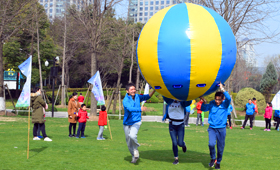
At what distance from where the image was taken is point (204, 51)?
19.3 ft

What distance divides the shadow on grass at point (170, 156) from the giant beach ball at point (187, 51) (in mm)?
2025

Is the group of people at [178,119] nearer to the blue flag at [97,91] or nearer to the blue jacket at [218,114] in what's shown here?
the blue jacket at [218,114]

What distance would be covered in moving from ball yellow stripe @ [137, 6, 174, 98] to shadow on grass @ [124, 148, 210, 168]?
202cm

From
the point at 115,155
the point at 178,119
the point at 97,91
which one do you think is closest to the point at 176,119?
the point at 178,119

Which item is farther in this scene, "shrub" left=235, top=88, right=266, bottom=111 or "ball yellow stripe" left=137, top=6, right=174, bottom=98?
"shrub" left=235, top=88, right=266, bottom=111

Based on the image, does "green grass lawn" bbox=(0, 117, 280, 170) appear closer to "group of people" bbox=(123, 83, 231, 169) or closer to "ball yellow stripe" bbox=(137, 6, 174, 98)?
"group of people" bbox=(123, 83, 231, 169)

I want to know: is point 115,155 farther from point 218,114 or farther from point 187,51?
point 187,51

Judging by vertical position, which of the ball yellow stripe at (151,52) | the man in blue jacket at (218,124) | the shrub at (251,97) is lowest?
the shrub at (251,97)

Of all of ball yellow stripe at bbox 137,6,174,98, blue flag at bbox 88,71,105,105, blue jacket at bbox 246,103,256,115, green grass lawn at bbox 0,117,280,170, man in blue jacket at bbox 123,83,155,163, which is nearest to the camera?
ball yellow stripe at bbox 137,6,174,98

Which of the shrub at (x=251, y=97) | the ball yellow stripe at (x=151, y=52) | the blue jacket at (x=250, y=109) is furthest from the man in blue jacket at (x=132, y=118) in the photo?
the shrub at (x=251, y=97)

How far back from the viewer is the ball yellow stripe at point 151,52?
20.2ft

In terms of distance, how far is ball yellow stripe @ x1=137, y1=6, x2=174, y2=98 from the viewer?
6168 millimetres

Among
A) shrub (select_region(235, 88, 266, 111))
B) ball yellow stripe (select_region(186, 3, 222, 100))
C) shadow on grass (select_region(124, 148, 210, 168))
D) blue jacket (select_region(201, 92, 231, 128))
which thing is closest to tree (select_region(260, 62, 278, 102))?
shrub (select_region(235, 88, 266, 111))

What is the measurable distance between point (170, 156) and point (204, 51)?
3454 mm
